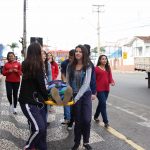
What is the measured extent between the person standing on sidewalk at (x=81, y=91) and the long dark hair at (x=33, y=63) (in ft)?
3.19

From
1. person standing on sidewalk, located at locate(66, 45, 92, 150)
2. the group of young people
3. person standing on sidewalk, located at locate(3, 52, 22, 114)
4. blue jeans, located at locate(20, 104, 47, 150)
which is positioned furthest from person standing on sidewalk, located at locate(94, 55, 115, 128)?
blue jeans, located at locate(20, 104, 47, 150)

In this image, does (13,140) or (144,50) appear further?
(144,50)

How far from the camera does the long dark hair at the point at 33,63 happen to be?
608 centimetres

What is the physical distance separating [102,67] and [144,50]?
210ft

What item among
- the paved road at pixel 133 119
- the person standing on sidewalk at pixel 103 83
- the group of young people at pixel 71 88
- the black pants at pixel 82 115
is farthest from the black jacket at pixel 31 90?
the person standing on sidewalk at pixel 103 83

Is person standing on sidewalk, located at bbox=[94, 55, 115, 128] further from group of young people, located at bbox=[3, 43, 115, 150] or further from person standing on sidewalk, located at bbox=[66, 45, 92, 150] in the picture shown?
person standing on sidewalk, located at bbox=[66, 45, 92, 150]

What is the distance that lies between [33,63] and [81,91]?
1165 millimetres

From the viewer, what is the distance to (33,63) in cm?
609

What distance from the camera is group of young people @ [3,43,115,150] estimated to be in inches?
242

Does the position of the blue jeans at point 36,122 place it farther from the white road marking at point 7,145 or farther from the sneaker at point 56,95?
the white road marking at point 7,145

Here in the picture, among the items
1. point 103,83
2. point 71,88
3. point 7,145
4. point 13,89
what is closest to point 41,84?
point 71,88

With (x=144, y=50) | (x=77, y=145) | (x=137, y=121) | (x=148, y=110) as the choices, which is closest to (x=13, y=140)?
(x=77, y=145)

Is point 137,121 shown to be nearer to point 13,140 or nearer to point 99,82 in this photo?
point 99,82

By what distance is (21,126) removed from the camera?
8.97 m
